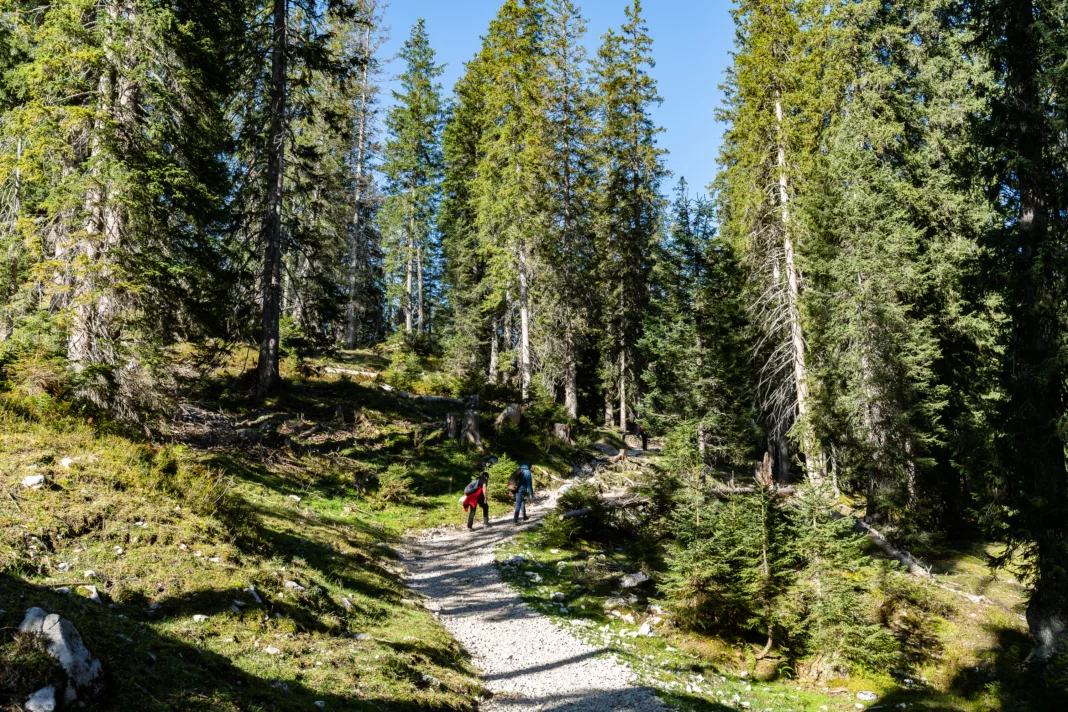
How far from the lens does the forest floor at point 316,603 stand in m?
5.13

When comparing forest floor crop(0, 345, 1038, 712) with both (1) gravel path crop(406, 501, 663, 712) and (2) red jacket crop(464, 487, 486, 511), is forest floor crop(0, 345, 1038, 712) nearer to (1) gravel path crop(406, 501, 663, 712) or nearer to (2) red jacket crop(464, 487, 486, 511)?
(1) gravel path crop(406, 501, 663, 712)

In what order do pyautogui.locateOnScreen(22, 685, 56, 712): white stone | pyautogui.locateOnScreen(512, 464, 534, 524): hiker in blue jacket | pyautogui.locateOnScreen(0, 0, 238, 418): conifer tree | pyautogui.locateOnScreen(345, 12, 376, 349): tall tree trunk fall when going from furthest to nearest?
pyautogui.locateOnScreen(345, 12, 376, 349): tall tree trunk, pyautogui.locateOnScreen(512, 464, 534, 524): hiker in blue jacket, pyautogui.locateOnScreen(0, 0, 238, 418): conifer tree, pyautogui.locateOnScreen(22, 685, 56, 712): white stone

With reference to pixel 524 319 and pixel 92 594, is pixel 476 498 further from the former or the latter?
pixel 524 319

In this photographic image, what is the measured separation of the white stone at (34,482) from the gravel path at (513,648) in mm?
6110

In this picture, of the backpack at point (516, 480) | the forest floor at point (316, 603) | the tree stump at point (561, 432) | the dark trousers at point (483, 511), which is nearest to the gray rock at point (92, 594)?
the forest floor at point (316, 603)

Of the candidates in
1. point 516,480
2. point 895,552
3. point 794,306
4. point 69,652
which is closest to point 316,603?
point 69,652

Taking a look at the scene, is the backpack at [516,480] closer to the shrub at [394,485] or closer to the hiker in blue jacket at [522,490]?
the hiker in blue jacket at [522,490]

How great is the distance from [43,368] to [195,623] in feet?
23.2

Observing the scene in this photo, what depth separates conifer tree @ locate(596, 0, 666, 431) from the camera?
112 feet

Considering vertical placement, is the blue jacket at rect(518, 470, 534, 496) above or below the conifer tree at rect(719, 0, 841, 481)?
below

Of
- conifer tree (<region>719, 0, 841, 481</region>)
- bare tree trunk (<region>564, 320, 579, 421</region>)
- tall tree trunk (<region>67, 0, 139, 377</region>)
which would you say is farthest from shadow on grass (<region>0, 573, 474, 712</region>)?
bare tree trunk (<region>564, 320, 579, 421</region>)

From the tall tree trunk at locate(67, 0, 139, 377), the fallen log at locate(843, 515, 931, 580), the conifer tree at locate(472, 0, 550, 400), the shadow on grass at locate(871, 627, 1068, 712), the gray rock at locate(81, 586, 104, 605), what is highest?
the conifer tree at locate(472, 0, 550, 400)

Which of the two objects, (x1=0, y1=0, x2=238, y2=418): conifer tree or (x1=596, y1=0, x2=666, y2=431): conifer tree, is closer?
(x1=0, y1=0, x2=238, y2=418): conifer tree

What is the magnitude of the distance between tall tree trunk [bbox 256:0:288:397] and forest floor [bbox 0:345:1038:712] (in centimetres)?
325
